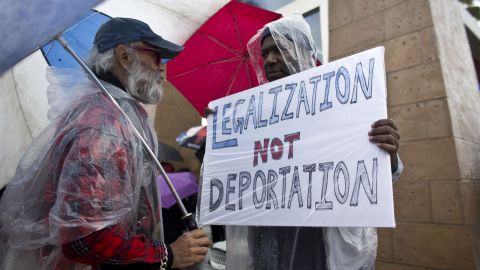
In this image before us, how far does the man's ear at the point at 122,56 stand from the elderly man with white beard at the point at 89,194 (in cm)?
2

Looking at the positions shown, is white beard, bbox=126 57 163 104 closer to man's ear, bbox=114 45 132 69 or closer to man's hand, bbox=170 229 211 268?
man's ear, bbox=114 45 132 69

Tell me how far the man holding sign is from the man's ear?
782mm

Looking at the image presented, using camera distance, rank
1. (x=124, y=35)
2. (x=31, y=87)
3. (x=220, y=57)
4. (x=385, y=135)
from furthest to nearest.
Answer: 1. (x=220, y=57)
2. (x=31, y=87)
3. (x=124, y=35)
4. (x=385, y=135)

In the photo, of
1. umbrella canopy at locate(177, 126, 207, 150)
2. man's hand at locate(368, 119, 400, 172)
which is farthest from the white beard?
umbrella canopy at locate(177, 126, 207, 150)


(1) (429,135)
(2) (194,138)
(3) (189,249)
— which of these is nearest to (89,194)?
(3) (189,249)

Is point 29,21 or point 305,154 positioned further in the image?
point 305,154

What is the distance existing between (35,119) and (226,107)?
101 cm

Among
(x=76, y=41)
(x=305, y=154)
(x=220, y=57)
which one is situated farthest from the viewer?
(x=220, y=57)

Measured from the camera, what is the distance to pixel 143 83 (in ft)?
5.29

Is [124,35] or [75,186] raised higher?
[124,35]

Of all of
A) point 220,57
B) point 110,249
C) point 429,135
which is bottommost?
point 110,249

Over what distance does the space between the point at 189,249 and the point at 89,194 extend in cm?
43

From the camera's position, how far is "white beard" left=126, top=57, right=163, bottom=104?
1.58 m

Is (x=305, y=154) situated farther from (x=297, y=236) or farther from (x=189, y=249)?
(x=189, y=249)
